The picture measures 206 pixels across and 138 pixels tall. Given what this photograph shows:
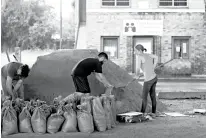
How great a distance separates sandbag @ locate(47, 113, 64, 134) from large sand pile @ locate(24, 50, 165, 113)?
192cm

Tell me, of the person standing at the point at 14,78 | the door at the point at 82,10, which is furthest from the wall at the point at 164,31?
the person standing at the point at 14,78

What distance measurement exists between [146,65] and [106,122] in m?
1.78

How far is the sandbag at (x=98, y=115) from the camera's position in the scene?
5988 mm

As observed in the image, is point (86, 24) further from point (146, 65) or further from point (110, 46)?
point (146, 65)

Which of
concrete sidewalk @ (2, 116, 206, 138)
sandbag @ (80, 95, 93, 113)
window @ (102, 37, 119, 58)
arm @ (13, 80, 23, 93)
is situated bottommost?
concrete sidewalk @ (2, 116, 206, 138)

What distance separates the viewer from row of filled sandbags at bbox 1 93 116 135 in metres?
5.82

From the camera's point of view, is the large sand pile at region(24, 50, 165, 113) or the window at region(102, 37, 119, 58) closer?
the large sand pile at region(24, 50, 165, 113)

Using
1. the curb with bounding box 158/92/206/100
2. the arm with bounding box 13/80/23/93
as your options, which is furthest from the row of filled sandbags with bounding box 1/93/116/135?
the curb with bounding box 158/92/206/100

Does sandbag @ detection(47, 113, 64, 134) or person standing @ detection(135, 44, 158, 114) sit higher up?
person standing @ detection(135, 44, 158, 114)

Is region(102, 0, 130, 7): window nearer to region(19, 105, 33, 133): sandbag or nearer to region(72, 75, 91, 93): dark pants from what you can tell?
region(72, 75, 91, 93): dark pants

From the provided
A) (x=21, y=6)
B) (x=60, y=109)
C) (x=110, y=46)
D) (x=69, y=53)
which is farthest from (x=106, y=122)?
(x=21, y=6)

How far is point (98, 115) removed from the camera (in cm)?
604

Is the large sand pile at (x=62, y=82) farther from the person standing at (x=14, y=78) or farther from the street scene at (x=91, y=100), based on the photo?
the person standing at (x=14, y=78)

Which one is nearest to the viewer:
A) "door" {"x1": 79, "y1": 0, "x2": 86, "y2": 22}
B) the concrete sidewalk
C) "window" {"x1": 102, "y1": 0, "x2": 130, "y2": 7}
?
the concrete sidewalk
